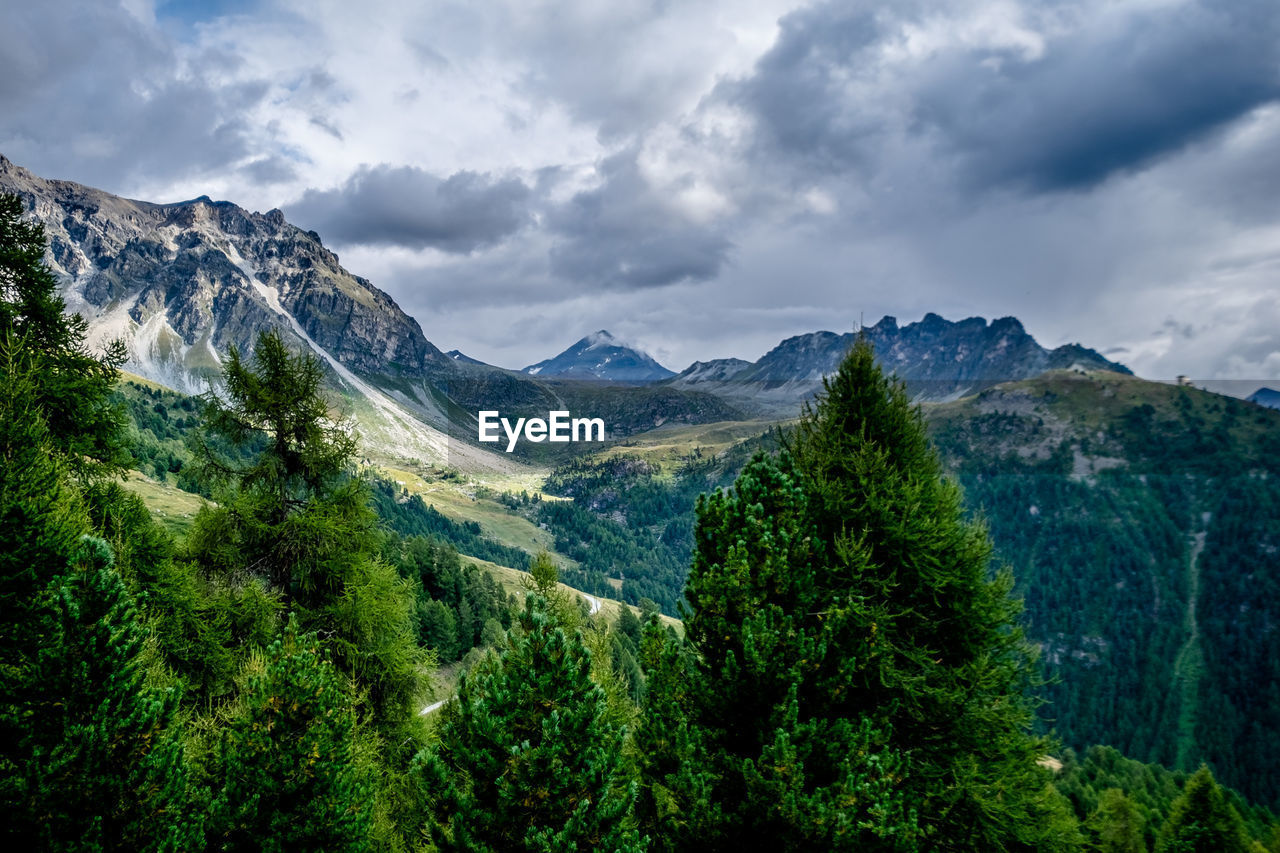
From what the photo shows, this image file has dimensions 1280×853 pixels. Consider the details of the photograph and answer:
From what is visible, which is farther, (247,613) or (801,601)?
(247,613)

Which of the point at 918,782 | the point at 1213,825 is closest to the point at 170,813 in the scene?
the point at 918,782

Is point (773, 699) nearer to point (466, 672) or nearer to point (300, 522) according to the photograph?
point (466, 672)

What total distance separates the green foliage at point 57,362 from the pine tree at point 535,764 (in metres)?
13.6

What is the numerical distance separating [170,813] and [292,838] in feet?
5.92

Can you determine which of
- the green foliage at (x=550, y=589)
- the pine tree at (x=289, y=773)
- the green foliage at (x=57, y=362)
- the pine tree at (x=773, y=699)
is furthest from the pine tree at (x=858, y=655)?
the green foliage at (x=57, y=362)

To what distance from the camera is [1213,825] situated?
25.9 metres

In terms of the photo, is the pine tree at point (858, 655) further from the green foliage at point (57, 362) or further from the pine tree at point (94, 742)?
the green foliage at point (57, 362)

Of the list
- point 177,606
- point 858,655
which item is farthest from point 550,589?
point 177,606

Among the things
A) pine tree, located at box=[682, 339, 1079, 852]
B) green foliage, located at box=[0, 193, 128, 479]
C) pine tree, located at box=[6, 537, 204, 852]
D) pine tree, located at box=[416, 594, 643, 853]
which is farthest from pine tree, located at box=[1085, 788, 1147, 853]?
green foliage, located at box=[0, 193, 128, 479]

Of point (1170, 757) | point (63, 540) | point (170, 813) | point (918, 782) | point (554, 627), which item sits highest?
point (63, 540)

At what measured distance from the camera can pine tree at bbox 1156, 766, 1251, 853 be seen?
25.5m

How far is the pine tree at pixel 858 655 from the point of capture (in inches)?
405

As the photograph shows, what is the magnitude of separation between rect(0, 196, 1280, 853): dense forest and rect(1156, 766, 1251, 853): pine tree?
744 inches

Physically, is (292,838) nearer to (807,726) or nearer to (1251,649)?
(807,726)
